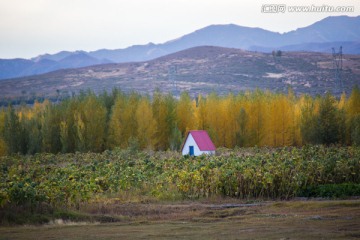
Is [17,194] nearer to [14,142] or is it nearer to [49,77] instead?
[14,142]

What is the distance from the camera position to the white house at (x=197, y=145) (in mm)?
43906

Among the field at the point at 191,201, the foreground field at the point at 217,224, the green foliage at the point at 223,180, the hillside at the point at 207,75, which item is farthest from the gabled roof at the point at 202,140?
the hillside at the point at 207,75

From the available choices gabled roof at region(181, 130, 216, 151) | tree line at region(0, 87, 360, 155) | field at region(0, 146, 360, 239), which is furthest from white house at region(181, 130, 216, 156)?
tree line at region(0, 87, 360, 155)

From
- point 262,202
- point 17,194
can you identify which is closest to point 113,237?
point 17,194

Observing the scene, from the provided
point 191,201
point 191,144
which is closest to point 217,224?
point 191,201

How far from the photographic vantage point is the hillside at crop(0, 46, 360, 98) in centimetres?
13288

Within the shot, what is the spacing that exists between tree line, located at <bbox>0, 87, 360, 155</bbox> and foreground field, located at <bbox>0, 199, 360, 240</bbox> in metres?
32.8

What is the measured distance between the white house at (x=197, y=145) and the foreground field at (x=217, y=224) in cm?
2041

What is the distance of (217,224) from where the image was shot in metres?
17.5

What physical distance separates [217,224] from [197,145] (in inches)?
1043

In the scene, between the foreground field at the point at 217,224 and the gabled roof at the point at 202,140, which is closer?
the foreground field at the point at 217,224

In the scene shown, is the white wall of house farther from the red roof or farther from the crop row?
the crop row

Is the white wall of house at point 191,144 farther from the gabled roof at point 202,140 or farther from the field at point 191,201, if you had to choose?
the field at point 191,201

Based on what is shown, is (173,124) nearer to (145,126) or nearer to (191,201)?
(145,126)
